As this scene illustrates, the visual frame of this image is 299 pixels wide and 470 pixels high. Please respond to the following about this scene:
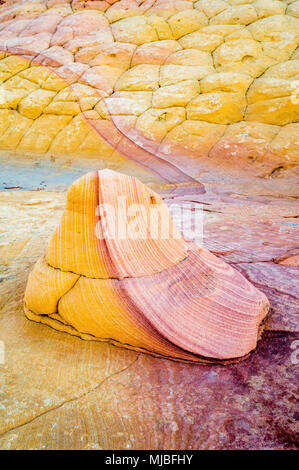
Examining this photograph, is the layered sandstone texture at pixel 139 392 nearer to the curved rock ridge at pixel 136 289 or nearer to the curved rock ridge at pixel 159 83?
the curved rock ridge at pixel 136 289

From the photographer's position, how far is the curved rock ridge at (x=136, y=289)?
41.0 inches

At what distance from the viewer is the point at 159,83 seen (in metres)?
5.31

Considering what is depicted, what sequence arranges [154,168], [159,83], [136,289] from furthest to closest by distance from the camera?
[159,83]
[154,168]
[136,289]

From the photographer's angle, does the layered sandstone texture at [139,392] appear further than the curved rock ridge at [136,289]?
No

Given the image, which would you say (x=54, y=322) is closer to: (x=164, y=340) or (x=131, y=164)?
(x=164, y=340)

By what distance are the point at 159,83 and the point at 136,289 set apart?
16.8 feet

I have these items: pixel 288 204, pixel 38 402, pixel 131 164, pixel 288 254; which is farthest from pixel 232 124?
pixel 38 402

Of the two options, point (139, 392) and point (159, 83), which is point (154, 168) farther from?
point (139, 392)

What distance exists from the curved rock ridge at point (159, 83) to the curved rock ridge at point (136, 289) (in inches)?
134

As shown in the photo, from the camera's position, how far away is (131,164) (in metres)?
4.84

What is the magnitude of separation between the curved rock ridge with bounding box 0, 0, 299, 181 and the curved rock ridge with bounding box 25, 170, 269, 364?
3410 mm

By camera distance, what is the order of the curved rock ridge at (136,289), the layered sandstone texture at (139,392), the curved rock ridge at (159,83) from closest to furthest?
the layered sandstone texture at (139,392) → the curved rock ridge at (136,289) → the curved rock ridge at (159,83)
